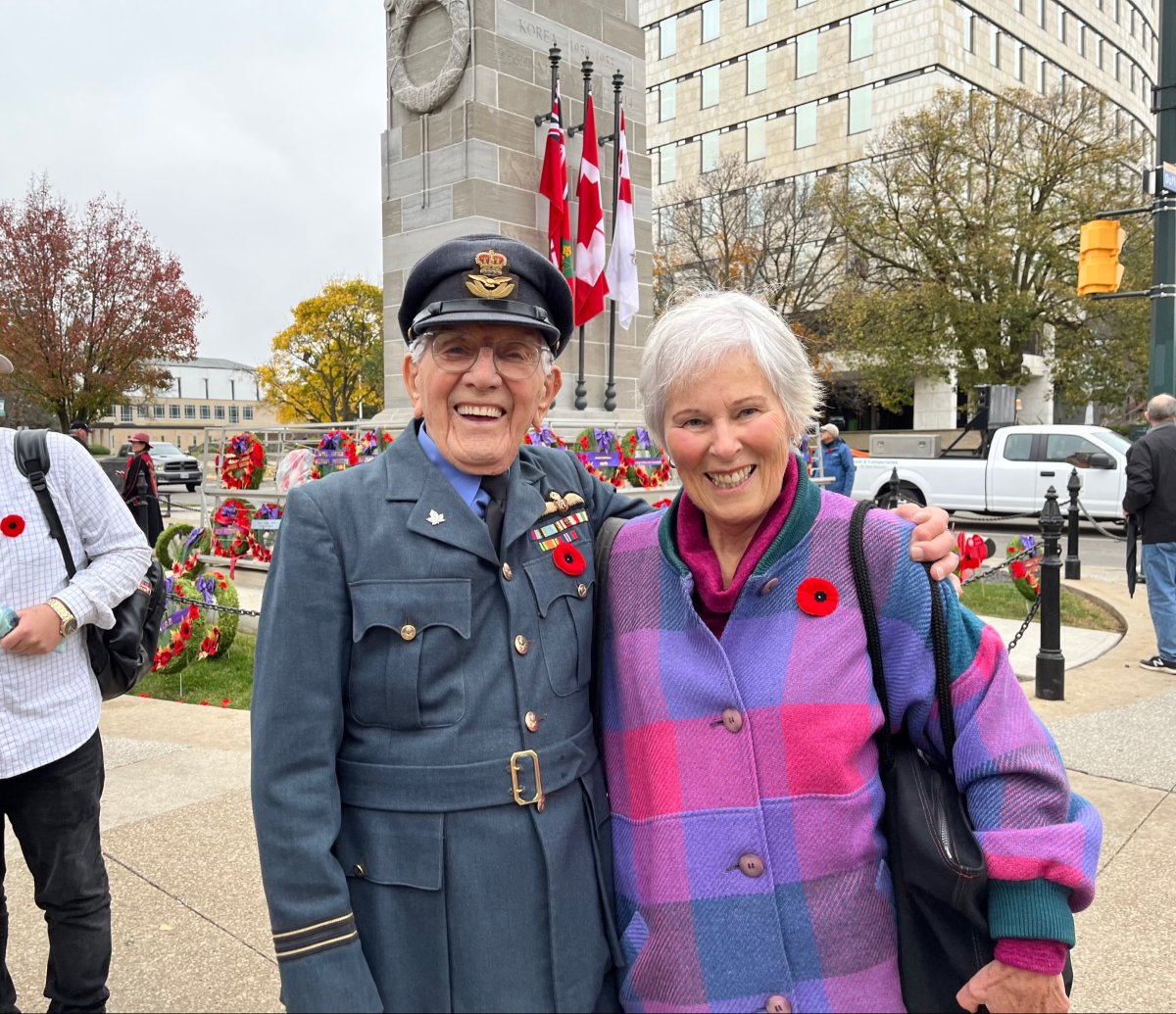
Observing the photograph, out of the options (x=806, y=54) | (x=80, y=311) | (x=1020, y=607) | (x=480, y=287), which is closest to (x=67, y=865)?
(x=480, y=287)

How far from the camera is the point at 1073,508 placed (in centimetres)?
966

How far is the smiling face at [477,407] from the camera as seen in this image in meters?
1.78

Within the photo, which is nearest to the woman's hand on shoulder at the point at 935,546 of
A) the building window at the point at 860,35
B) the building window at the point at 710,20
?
the building window at the point at 860,35

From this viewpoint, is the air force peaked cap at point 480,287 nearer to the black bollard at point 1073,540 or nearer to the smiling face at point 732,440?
the smiling face at point 732,440

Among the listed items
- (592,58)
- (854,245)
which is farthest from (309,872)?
(854,245)

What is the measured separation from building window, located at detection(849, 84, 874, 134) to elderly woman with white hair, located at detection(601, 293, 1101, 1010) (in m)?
41.5

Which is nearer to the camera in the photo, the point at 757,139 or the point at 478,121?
the point at 478,121

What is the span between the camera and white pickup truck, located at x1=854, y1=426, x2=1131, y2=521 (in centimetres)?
1488

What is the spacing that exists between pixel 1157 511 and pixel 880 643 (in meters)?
6.59

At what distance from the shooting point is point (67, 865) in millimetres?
2400

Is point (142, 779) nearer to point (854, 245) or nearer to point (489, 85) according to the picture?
point (489, 85)

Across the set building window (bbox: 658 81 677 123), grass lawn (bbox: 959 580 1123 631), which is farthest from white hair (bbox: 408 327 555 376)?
building window (bbox: 658 81 677 123)

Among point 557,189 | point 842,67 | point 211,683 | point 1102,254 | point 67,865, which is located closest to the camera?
point 67,865

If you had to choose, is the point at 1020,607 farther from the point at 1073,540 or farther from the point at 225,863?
the point at 225,863
